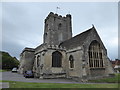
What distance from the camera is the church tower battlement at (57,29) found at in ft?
108

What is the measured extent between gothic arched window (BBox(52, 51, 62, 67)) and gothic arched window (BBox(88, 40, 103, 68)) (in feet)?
21.2

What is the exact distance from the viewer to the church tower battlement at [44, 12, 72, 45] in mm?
32953

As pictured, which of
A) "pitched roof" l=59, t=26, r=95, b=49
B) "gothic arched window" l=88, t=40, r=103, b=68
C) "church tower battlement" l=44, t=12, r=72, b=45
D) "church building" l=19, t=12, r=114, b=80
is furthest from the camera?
"church tower battlement" l=44, t=12, r=72, b=45

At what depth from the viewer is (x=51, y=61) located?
72.2 ft

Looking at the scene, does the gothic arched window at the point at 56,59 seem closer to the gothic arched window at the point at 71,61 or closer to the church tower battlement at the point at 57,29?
the gothic arched window at the point at 71,61

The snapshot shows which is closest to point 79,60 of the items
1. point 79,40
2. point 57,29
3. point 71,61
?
point 71,61

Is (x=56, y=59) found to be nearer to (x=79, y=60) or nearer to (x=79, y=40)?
(x=79, y=60)

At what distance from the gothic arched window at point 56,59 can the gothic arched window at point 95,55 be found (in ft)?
21.2

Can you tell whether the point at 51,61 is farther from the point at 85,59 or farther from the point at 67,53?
the point at 85,59

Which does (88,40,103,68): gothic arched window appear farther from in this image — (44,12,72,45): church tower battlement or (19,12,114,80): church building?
(44,12,72,45): church tower battlement

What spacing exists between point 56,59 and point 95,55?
25.8 ft

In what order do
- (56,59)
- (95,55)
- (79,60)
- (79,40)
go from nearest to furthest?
(79,60) → (95,55) → (79,40) → (56,59)

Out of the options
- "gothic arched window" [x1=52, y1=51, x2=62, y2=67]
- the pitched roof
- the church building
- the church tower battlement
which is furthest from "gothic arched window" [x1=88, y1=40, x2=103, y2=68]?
the church tower battlement

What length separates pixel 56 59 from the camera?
22844mm
